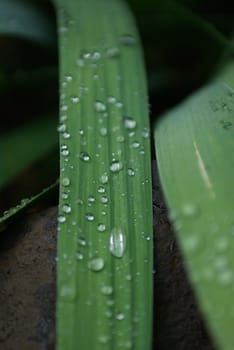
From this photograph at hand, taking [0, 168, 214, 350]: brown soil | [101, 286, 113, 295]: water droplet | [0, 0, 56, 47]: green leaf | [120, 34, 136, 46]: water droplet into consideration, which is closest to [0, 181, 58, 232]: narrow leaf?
[0, 168, 214, 350]: brown soil

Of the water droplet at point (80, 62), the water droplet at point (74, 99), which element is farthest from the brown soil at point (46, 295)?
the water droplet at point (80, 62)

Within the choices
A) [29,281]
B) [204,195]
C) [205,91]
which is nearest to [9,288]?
[29,281]

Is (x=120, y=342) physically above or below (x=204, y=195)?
below

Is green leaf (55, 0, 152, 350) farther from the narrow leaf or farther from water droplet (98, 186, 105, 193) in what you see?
the narrow leaf

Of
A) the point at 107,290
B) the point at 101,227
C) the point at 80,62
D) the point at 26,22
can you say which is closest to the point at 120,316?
the point at 107,290

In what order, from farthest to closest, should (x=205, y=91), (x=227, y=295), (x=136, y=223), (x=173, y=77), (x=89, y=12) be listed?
(x=173, y=77) → (x=89, y=12) → (x=205, y=91) → (x=136, y=223) → (x=227, y=295)

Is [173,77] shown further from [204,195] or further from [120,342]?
[120,342]

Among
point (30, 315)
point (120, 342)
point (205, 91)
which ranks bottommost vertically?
point (30, 315)
